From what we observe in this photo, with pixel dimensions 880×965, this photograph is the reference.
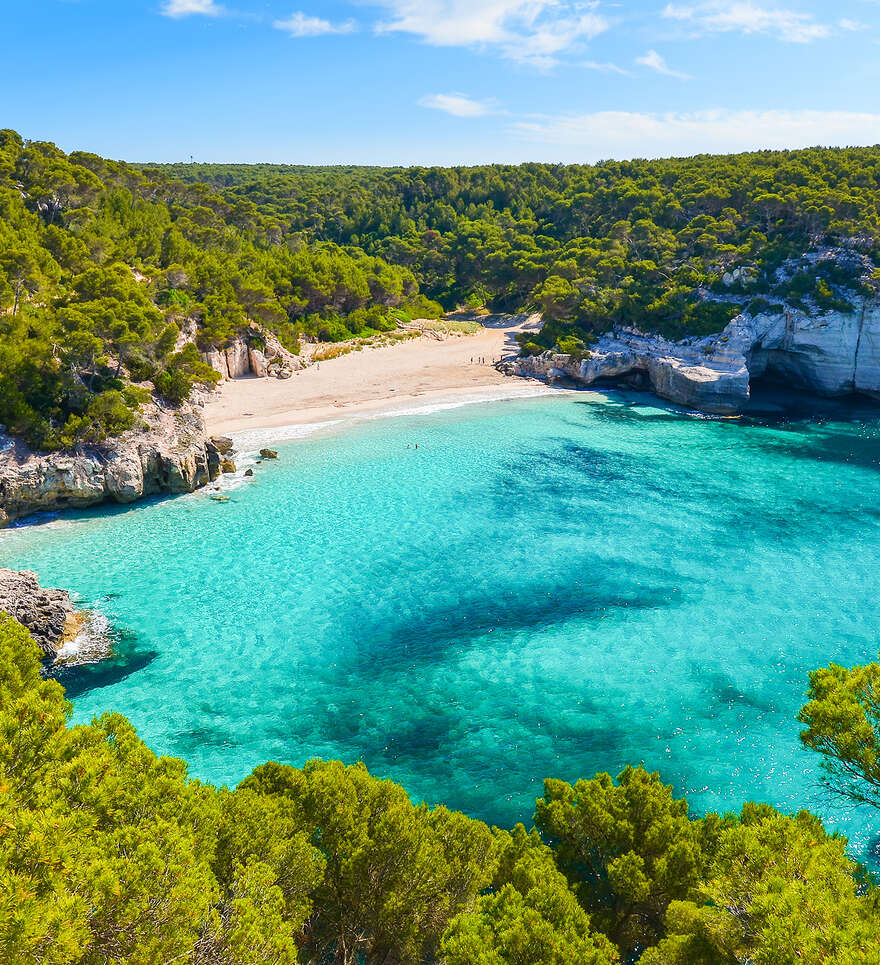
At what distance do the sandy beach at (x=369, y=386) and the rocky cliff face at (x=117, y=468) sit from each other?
24.3 feet

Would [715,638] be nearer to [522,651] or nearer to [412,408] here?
[522,651]

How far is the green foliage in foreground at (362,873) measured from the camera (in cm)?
690

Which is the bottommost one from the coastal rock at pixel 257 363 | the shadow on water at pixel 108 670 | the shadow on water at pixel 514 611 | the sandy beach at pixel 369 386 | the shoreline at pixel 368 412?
the shadow on water at pixel 514 611

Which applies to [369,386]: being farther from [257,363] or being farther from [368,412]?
[257,363]

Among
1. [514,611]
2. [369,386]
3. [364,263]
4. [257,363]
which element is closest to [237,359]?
[257,363]

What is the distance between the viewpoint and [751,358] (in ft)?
173

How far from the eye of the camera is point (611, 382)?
56.4 meters

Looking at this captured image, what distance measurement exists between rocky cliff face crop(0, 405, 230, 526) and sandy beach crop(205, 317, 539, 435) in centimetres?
740

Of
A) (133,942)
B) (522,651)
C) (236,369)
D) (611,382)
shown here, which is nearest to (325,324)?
(236,369)

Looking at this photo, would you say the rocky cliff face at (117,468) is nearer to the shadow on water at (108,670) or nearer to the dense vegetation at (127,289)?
the dense vegetation at (127,289)

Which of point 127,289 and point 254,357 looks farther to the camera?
point 254,357

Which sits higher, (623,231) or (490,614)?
(623,231)

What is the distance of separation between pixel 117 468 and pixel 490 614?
1951 centimetres

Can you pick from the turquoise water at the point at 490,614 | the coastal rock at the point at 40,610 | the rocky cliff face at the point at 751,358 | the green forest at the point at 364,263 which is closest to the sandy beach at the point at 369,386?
the green forest at the point at 364,263
